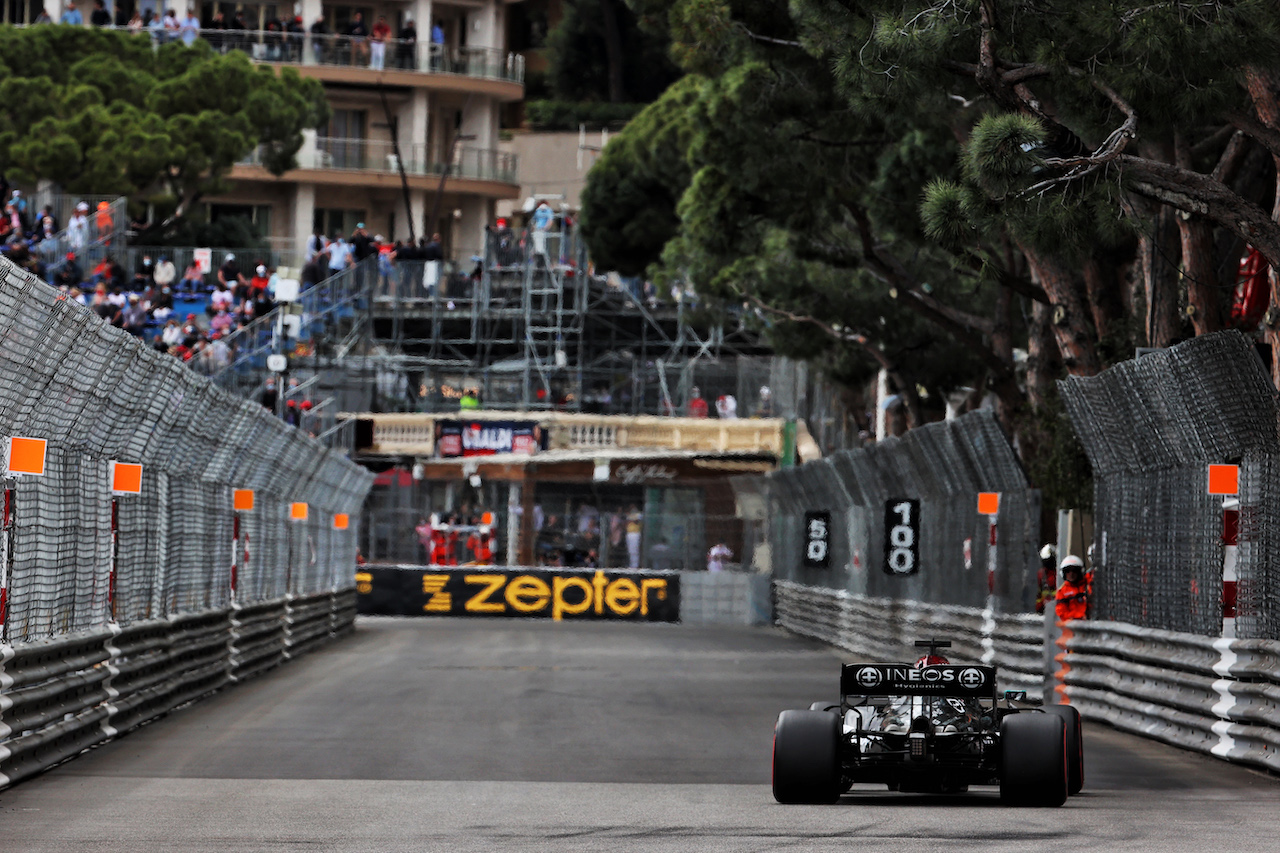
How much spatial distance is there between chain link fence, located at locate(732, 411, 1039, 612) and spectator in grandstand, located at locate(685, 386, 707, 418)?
15.9 meters

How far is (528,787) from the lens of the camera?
40.1 feet

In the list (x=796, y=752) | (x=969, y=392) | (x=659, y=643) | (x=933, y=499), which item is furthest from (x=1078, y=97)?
(x=969, y=392)

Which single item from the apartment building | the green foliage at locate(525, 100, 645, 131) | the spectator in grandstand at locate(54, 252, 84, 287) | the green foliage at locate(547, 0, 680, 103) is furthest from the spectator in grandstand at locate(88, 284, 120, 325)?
the green foliage at locate(547, 0, 680, 103)

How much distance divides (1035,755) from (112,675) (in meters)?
6.73

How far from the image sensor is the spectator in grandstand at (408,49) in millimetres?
79000

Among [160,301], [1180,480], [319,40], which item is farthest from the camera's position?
[319,40]

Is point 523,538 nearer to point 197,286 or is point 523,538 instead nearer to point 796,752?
point 197,286

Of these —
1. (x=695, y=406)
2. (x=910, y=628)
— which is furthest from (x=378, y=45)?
(x=910, y=628)

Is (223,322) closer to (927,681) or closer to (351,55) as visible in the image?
(351,55)

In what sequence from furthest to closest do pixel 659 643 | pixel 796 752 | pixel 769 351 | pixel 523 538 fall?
1. pixel 769 351
2. pixel 523 538
3. pixel 659 643
4. pixel 796 752

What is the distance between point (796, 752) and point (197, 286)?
143 feet

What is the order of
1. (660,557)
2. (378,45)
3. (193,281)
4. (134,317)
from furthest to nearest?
(378,45)
(193,281)
(134,317)
(660,557)

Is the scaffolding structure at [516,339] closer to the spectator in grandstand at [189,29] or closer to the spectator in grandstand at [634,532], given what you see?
the spectator in grandstand at [634,532]

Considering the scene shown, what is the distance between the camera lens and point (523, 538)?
45281 millimetres
